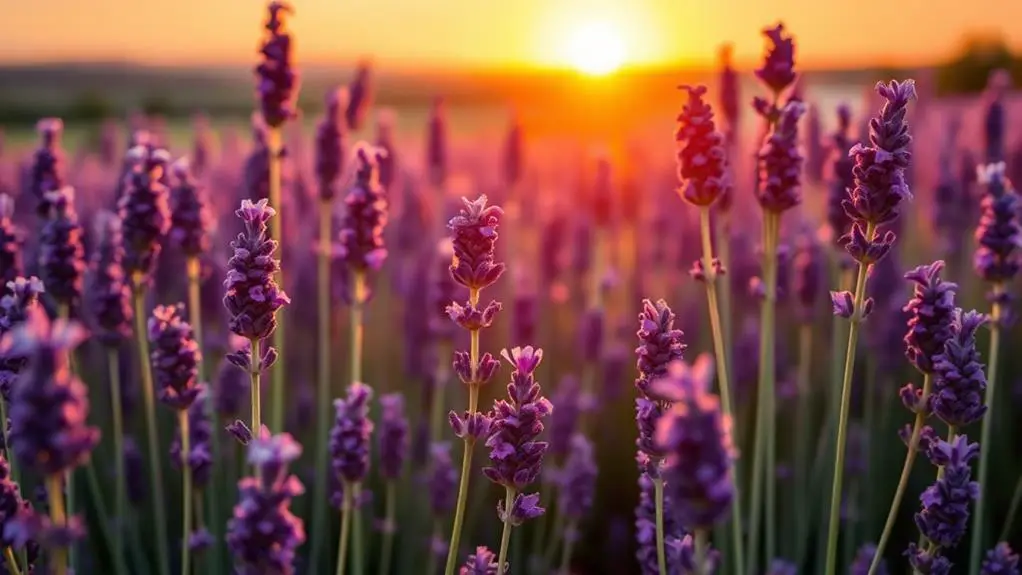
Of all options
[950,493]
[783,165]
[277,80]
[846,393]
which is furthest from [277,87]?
[950,493]

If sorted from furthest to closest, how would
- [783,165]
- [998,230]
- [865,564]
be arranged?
→ [865,564] < [998,230] < [783,165]

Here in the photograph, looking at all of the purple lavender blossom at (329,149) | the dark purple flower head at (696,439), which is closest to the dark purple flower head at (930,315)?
the dark purple flower head at (696,439)

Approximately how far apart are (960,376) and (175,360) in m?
1.82

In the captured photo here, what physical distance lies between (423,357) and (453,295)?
101cm

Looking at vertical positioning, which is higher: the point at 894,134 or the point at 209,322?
the point at 894,134

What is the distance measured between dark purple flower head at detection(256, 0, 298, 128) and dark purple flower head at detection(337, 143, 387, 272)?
54cm

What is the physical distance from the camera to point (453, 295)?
4477 millimetres

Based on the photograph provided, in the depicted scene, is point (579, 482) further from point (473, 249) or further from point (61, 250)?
point (61, 250)

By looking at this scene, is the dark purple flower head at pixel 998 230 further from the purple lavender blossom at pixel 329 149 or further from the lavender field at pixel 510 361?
the purple lavender blossom at pixel 329 149

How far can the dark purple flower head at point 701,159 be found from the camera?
267 centimetres

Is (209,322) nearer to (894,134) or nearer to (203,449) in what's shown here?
(203,449)

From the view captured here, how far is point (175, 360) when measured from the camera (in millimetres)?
2574

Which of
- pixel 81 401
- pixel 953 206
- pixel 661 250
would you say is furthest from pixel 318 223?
pixel 81 401

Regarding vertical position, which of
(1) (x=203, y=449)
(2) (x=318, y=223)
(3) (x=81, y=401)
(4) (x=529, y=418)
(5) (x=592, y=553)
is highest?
(2) (x=318, y=223)
